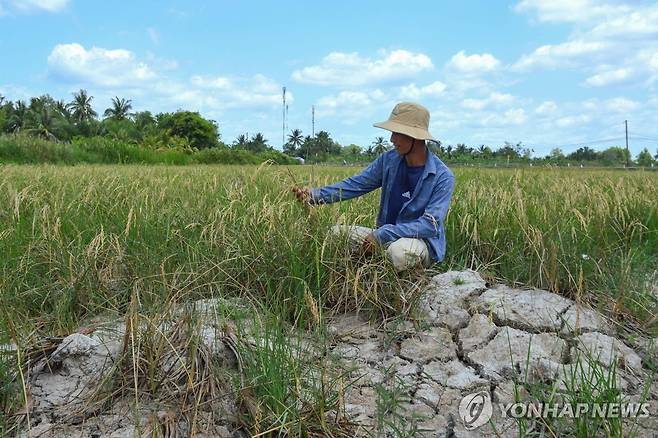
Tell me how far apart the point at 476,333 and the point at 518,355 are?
0.23m

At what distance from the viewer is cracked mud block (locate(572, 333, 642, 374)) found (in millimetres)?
2342

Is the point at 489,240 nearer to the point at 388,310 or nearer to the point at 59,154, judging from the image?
the point at 388,310

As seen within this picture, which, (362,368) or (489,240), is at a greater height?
(489,240)

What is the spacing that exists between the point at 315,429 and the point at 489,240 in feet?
6.34

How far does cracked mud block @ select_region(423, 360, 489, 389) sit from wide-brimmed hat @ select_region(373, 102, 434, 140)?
1204 millimetres

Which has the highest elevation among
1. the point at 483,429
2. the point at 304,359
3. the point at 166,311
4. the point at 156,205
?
the point at 156,205

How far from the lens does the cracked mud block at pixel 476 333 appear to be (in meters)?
2.51

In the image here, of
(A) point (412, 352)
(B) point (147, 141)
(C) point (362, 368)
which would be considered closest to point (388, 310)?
(A) point (412, 352)

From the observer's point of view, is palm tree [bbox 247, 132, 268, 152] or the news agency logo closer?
the news agency logo

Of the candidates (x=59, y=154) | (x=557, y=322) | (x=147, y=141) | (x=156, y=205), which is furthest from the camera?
(x=147, y=141)

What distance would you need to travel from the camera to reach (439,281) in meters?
2.98

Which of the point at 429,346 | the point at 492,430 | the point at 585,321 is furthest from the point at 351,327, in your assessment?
the point at 585,321

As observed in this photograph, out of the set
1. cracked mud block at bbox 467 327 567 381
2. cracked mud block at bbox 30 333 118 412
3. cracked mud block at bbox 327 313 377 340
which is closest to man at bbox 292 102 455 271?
cracked mud block at bbox 327 313 377 340

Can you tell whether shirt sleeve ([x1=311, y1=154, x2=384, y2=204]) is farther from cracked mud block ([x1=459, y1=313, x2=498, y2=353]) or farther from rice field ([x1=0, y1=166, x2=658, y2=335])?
cracked mud block ([x1=459, y1=313, x2=498, y2=353])
